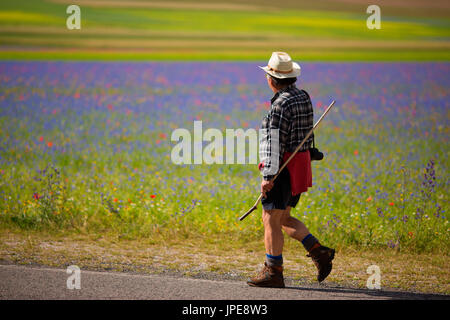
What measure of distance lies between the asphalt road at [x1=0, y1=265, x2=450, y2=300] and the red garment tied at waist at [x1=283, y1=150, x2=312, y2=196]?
936mm

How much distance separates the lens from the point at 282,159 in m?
5.07

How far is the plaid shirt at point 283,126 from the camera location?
496 cm

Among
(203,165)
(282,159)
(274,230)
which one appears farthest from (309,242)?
(203,165)

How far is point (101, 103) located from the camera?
17625 millimetres

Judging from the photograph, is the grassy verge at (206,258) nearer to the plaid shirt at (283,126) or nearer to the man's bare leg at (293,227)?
the man's bare leg at (293,227)

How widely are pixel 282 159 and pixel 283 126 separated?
1.02 feet

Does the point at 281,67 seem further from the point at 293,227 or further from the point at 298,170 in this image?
the point at 293,227

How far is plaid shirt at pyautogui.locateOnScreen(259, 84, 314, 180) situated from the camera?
195 inches

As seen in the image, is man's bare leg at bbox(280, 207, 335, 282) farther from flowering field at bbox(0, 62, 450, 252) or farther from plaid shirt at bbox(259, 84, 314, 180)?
flowering field at bbox(0, 62, 450, 252)

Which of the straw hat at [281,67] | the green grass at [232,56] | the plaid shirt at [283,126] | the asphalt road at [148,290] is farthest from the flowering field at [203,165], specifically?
the green grass at [232,56]

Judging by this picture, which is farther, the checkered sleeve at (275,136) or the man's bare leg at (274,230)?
the man's bare leg at (274,230)

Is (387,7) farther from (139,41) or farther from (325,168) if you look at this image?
Result: (325,168)

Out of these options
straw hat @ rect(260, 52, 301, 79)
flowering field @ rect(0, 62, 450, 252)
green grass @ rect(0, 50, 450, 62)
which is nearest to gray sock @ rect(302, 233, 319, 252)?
flowering field @ rect(0, 62, 450, 252)

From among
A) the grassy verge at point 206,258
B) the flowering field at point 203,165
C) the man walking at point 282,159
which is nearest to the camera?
the man walking at point 282,159
